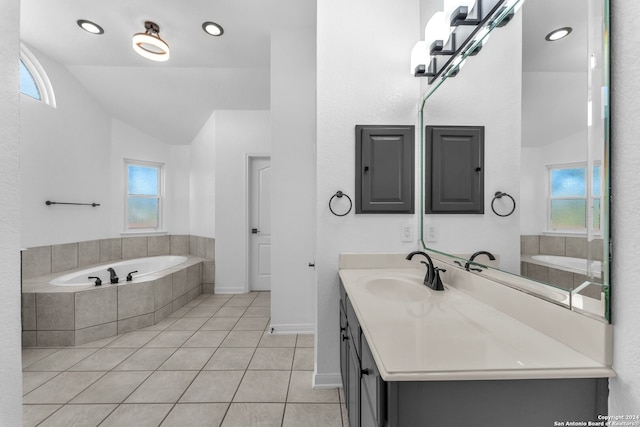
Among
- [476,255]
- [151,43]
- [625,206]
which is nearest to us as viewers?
[625,206]

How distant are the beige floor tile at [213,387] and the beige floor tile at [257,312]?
1132mm

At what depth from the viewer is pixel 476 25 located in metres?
1.22

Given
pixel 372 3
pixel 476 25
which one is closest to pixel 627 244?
pixel 476 25

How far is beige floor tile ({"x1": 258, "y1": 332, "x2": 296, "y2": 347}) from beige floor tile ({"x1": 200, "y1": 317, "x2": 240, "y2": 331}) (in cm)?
45

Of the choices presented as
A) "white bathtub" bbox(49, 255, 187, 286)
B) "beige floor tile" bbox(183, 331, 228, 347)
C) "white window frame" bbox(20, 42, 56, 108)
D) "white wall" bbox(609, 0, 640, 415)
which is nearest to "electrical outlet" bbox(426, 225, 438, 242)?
"white wall" bbox(609, 0, 640, 415)

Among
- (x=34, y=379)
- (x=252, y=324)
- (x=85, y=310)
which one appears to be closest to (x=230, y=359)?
(x=252, y=324)

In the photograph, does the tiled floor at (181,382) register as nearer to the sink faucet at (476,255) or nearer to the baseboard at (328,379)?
the baseboard at (328,379)

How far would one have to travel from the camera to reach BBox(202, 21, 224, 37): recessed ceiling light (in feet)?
8.16

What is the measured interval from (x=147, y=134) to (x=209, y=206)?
1.55 metres

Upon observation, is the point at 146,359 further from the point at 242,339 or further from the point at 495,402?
the point at 495,402

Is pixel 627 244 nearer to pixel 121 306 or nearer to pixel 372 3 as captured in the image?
pixel 372 3

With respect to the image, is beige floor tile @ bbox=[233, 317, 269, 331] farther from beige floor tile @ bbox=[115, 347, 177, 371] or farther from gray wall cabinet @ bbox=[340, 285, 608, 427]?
gray wall cabinet @ bbox=[340, 285, 608, 427]

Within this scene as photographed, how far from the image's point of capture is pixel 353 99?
5.73 ft

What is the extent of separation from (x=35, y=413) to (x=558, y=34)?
10.0ft
